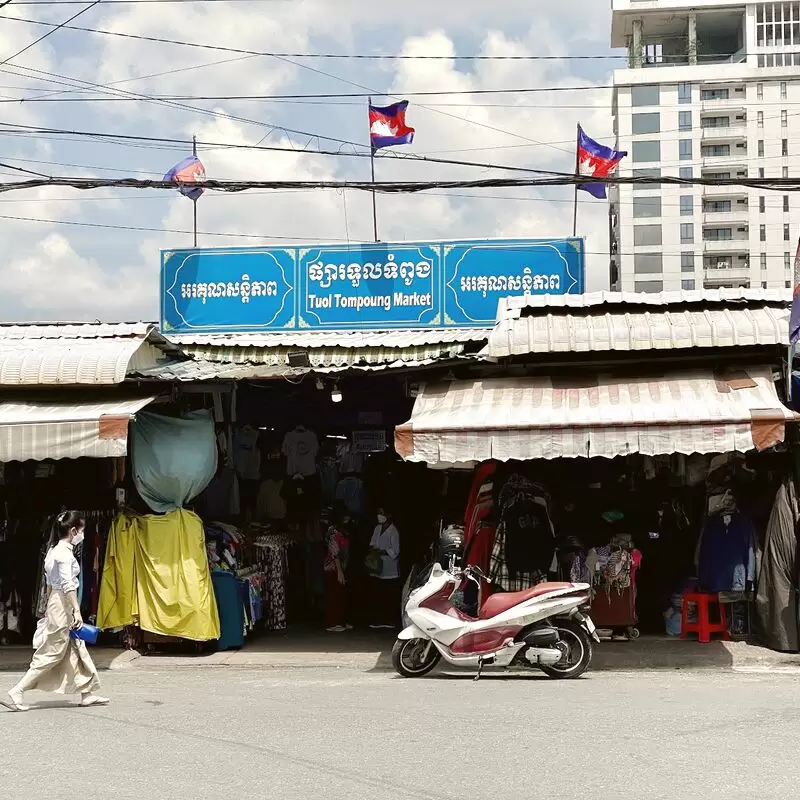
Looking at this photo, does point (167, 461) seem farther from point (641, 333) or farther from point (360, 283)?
point (641, 333)

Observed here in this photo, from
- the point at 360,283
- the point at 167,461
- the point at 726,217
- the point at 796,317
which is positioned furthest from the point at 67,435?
the point at 726,217

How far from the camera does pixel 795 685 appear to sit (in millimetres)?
10008

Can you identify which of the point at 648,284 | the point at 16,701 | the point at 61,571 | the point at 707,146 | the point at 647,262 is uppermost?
the point at 707,146

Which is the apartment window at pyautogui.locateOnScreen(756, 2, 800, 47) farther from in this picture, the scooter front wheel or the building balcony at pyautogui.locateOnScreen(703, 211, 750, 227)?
the scooter front wheel

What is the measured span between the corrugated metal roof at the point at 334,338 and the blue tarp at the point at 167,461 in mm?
1555

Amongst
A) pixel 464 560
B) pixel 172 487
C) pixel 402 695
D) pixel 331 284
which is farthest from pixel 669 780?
pixel 331 284

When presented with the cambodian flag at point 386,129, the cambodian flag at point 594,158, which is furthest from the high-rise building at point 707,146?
the cambodian flag at point 386,129

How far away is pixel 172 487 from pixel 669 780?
311 inches

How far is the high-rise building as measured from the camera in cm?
8325

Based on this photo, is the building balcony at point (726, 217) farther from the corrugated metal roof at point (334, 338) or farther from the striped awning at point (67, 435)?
the striped awning at point (67, 435)

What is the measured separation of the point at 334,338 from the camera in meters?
14.6

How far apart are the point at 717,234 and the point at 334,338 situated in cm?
7551

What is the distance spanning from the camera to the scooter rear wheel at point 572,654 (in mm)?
10664

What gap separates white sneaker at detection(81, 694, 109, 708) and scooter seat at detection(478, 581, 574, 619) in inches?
144
